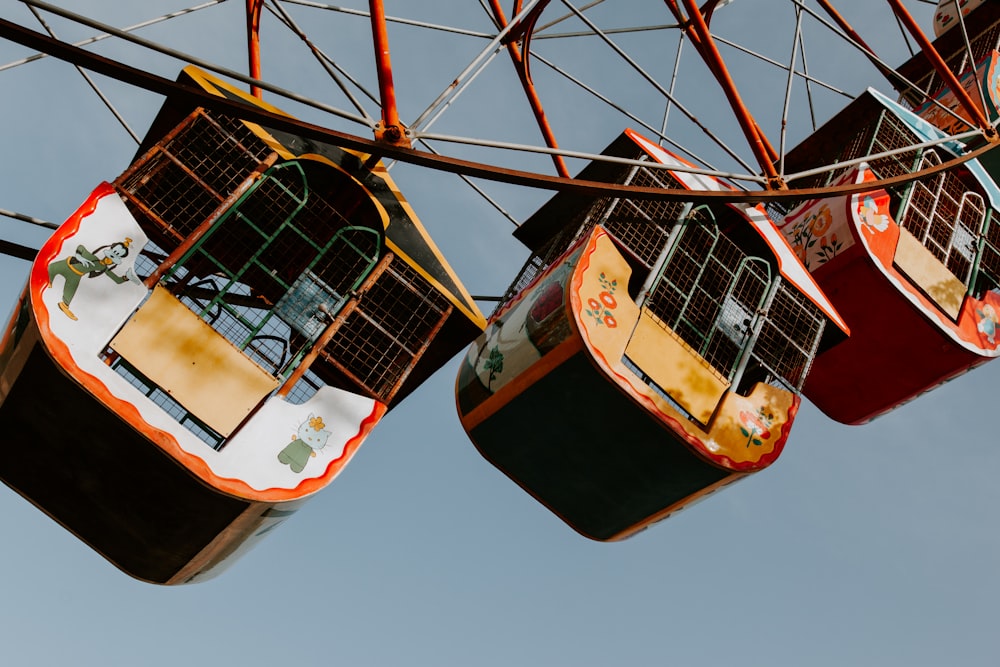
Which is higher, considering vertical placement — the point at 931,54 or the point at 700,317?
the point at 931,54

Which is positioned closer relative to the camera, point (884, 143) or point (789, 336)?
point (789, 336)

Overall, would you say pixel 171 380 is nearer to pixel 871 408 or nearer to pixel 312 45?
pixel 312 45

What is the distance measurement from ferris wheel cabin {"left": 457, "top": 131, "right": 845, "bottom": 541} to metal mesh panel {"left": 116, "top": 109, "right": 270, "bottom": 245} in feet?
11.6

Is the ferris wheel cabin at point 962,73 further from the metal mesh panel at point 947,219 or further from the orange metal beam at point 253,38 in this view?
the orange metal beam at point 253,38

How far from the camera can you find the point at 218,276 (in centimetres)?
1303

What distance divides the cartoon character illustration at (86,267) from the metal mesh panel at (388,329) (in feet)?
7.33

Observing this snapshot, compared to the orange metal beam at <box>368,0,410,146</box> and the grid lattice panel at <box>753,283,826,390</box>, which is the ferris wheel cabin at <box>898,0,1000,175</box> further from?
the orange metal beam at <box>368,0,410,146</box>

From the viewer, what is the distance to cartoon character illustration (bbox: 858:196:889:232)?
55.7 feet

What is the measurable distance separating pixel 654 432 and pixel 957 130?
11.2m

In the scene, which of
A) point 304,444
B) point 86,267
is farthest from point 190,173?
point 304,444

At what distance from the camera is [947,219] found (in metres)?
18.4

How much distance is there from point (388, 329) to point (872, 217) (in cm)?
739

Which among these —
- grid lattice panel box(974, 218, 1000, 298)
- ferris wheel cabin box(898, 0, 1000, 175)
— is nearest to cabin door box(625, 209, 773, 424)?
grid lattice panel box(974, 218, 1000, 298)

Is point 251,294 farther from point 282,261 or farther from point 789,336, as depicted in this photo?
point 789,336
